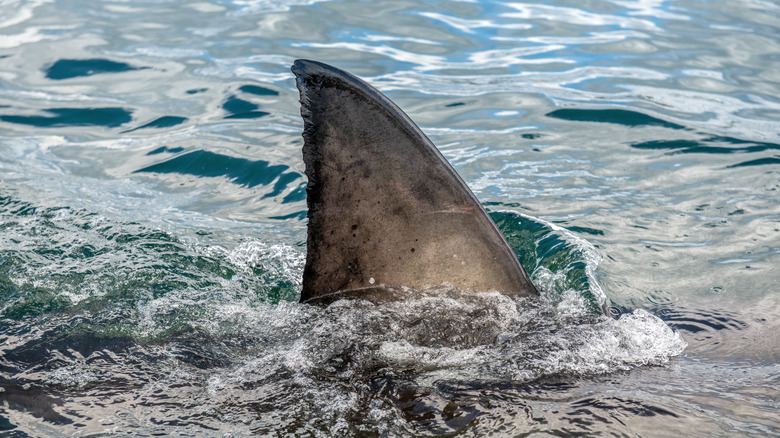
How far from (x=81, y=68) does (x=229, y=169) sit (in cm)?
346

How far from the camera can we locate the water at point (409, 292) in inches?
102

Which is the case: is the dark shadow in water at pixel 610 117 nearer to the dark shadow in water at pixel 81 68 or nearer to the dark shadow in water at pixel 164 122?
the dark shadow in water at pixel 164 122

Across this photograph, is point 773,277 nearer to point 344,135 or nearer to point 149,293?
point 344,135

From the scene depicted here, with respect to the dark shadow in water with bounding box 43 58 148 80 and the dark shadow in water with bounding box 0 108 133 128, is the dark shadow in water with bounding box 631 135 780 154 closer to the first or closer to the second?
the dark shadow in water with bounding box 0 108 133 128

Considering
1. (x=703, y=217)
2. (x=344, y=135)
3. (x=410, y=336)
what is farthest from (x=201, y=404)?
(x=703, y=217)

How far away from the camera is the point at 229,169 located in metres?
6.39

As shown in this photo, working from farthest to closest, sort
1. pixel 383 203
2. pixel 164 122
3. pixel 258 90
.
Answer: pixel 258 90 → pixel 164 122 → pixel 383 203

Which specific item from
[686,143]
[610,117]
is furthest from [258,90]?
[686,143]

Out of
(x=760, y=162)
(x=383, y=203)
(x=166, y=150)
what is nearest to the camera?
(x=383, y=203)

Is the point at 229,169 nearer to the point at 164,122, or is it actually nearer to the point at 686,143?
the point at 164,122

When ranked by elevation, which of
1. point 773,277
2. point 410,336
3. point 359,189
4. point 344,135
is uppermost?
point 344,135

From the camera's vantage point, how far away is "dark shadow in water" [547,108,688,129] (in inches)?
294

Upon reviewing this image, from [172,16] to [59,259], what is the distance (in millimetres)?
7128

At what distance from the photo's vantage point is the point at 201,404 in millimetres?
2584
